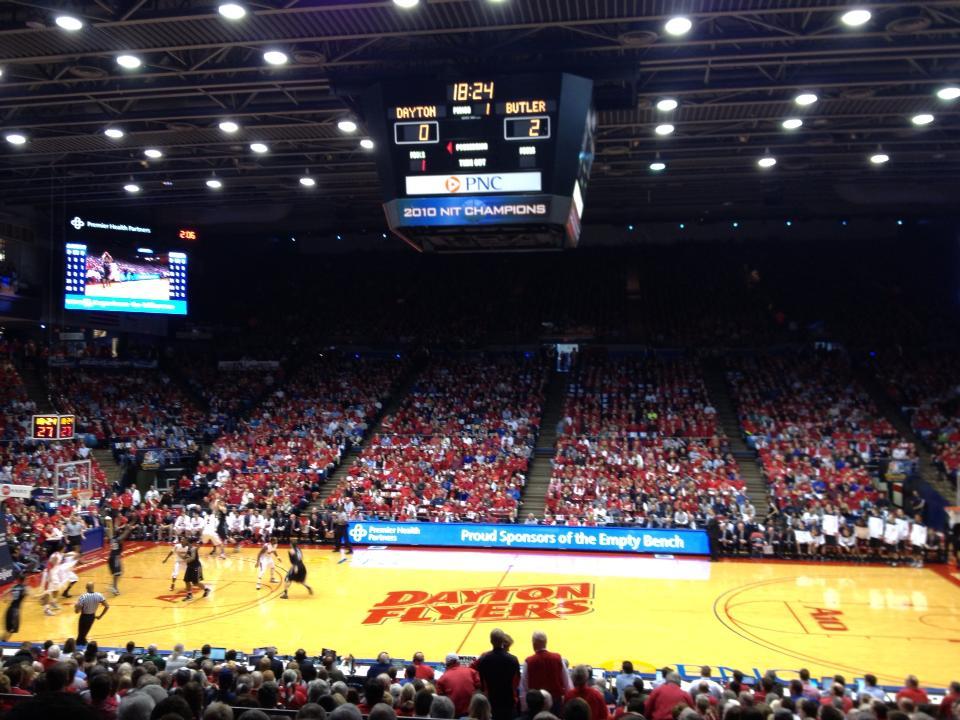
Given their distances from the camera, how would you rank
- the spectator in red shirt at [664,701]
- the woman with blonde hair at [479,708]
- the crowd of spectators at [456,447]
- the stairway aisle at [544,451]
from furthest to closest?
the stairway aisle at [544,451] < the crowd of spectators at [456,447] < the spectator in red shirt at [664,701] < the woman with blonde hair at [479,708]

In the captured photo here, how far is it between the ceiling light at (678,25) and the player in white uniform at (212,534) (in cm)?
1924

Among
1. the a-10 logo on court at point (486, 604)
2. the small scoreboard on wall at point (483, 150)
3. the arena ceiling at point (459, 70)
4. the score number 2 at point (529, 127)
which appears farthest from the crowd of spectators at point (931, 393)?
the score number 2 at point (529, 127)

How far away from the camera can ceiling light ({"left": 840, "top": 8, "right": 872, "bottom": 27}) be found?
14625 millimetres

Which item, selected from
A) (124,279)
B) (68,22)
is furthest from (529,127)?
(124,279)

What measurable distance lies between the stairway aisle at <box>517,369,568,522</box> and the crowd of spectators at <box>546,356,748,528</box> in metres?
0.70

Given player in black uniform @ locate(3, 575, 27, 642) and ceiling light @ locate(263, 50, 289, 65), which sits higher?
ceiling light @ locate(263, 50, 289, 65)

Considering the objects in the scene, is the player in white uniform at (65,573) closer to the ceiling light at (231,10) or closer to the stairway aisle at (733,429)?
the ceiling light at (231,10)

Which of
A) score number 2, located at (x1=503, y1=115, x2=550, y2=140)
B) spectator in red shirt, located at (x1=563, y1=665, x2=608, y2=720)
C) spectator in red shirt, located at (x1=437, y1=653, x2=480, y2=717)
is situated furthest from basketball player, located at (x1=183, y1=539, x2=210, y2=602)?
spectator in red shirt, located at (x1=563, y1=665, x2=608, y2=720)

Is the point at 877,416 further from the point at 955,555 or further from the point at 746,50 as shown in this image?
the point at 746,50

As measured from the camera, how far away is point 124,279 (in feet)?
107

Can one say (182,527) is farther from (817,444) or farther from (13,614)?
(817,444)

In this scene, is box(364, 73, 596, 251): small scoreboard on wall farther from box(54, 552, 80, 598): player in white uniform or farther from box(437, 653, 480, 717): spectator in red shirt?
box(54, 552, 80, 598): player in white uniform

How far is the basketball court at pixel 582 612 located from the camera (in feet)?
50.7

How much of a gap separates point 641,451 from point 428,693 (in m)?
23.3
